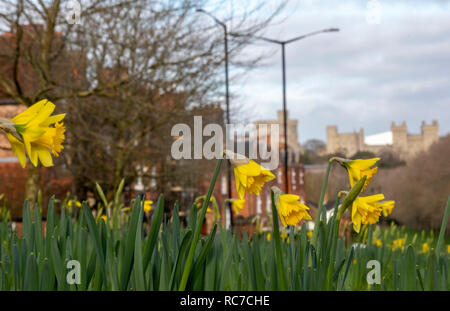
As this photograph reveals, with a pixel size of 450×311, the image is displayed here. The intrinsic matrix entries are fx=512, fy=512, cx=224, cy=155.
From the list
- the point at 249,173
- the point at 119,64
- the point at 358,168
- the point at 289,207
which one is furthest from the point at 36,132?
the point at 119,64

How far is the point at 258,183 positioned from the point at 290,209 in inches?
3.3

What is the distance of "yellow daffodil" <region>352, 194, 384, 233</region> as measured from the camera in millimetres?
1021

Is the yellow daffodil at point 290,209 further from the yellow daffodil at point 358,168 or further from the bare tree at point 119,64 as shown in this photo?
the bare tree at point 119,64

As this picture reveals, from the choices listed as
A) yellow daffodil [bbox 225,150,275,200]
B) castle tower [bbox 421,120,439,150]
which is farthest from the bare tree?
yellow daffodil [bbox 225,150,275,200]

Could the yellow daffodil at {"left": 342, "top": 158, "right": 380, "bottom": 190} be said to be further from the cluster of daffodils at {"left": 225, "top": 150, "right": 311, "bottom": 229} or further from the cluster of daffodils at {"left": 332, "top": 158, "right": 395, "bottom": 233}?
the cluster of daffodils at {"left": 225, "top": 150, "right": 311, "bottom": 229}

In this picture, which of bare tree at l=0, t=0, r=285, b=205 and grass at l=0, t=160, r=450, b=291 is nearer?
grass at l=0, t=160, r=450, b=291

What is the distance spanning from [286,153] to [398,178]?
13.8 ft

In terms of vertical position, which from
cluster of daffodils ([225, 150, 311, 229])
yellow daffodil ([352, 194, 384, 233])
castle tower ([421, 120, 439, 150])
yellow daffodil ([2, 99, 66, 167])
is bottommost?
yellow daffodil ([352, 194, 384, 233])

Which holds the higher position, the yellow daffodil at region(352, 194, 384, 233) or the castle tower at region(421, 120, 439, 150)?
the castle tower at region(421, 120, 439, 150)

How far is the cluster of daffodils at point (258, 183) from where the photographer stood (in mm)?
869

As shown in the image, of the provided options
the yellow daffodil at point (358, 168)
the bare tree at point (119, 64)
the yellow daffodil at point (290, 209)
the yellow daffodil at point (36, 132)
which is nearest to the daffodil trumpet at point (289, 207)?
the yellow daffodil at point (290, 209)
